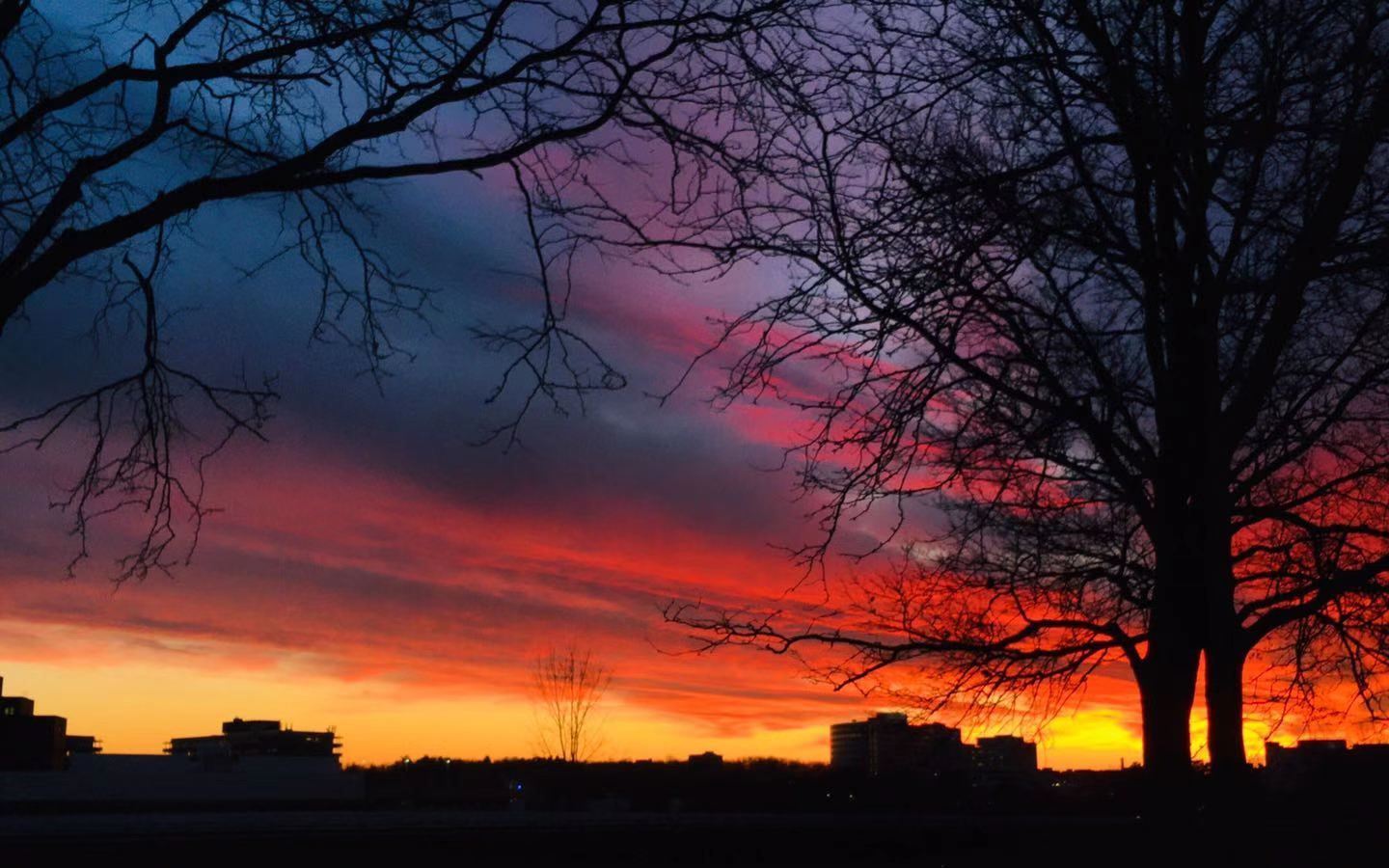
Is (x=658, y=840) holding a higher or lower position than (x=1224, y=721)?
lower

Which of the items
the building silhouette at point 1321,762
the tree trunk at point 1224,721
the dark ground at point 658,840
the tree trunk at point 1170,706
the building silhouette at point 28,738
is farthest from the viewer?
the building silhouette at point 28,738

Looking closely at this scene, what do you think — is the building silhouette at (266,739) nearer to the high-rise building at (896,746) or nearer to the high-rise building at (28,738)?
the high-rise building at (28,738)

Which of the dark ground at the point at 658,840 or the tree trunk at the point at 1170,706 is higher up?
the tree trunk at the point at 1170,706

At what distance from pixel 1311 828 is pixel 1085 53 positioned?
437 cm

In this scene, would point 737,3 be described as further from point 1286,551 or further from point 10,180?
point 1286,551

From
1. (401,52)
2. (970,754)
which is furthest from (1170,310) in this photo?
(970,754)

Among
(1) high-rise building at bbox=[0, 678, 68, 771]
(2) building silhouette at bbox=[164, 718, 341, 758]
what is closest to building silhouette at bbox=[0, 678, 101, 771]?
(1) high-rise building at bbox=[0, 678, 68, 771]

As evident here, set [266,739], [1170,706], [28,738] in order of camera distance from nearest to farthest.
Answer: [1170,706], [28,738], [266,739]

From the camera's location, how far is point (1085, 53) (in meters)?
6.30

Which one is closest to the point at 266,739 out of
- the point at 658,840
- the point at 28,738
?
the point at 28,738

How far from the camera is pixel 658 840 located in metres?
12.2

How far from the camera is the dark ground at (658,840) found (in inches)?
325

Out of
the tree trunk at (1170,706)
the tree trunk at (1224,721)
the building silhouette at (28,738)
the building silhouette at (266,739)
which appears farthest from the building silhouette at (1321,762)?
the building silhouette at (266,739)

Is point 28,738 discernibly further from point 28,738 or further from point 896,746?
point 896,746
